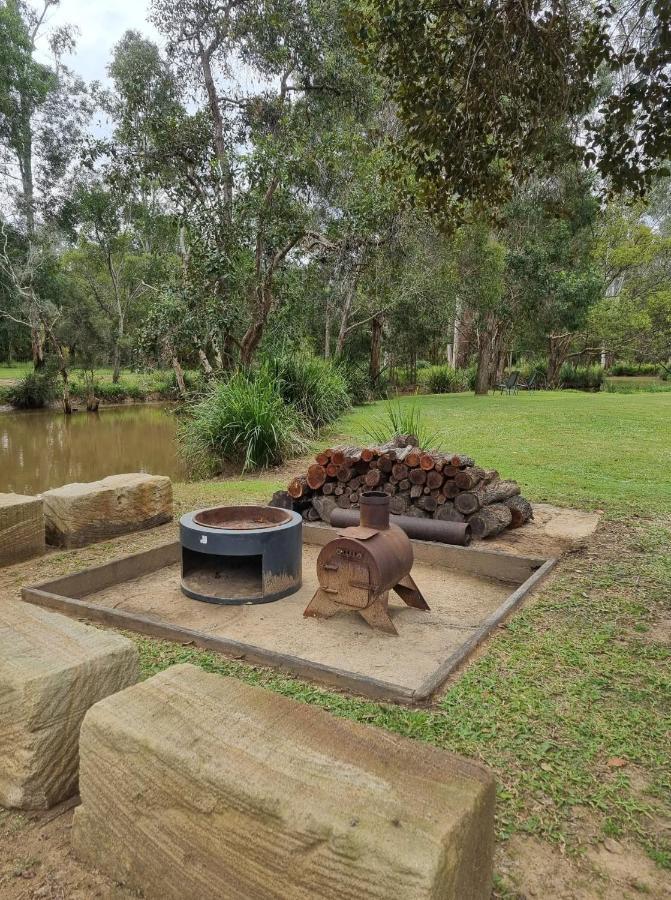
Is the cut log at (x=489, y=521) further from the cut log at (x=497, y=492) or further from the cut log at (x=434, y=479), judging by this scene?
the cut log at (x=434, y=479)

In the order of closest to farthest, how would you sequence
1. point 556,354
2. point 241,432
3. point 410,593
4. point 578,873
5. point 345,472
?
point 578,873 < point 410,593 < point 345,472 < point 241,432 < point 556,354

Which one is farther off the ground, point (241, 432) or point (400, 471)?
point (400, 471)

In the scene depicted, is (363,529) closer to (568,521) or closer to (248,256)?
(568,521)

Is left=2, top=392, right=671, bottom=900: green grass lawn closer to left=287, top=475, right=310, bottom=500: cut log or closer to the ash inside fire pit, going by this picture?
the ash inside fire pit

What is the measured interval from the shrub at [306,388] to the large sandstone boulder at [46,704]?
10.4 metres

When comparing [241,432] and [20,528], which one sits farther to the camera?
[241,432]

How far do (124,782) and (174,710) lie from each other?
0.22 meters

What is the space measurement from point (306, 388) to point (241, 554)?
9.21 metres

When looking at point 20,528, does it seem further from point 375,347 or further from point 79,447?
point 375,347

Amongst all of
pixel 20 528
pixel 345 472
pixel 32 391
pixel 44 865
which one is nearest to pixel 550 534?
pixel 345 472

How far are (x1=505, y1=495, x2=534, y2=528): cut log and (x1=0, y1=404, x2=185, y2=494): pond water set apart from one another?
665 cm

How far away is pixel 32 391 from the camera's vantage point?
24016 millimetres

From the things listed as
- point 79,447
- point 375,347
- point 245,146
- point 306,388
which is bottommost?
point 79,447

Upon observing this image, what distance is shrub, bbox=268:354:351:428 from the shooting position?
13.0m
